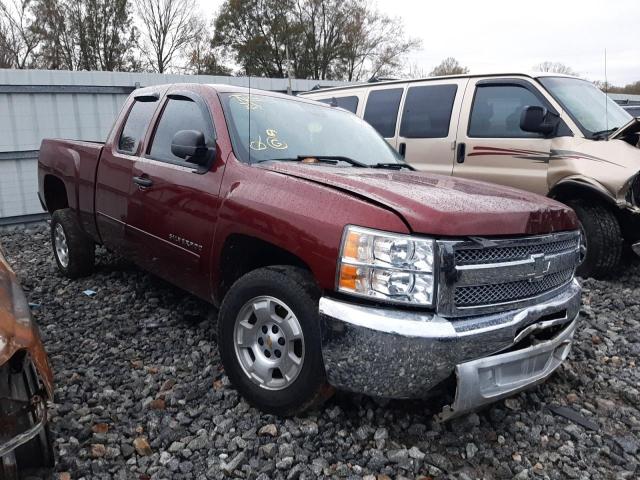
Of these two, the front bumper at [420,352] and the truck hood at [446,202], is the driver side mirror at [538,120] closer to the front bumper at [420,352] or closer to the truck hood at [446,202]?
the truck hood at [446,202]

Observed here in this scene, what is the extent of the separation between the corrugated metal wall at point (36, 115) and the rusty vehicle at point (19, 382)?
6.98 m

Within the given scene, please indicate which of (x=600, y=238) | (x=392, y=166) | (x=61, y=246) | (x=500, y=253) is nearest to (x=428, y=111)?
(x=600, y=238)

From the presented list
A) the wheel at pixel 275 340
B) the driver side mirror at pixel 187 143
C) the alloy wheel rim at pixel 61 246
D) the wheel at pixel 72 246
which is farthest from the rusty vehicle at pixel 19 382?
the alloy wheel rim at pixel 61 246

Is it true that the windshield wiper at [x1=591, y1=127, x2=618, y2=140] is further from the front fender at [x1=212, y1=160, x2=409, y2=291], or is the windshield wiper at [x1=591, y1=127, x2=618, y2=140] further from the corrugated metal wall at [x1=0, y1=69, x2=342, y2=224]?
the corrugated metal wall at [x1=0, y1=69, x2=342, y2=224]

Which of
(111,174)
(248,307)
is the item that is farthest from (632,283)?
(111,174)

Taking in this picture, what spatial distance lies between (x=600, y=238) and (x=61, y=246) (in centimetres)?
526

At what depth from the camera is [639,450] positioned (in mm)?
2748

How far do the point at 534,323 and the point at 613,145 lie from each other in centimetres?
318

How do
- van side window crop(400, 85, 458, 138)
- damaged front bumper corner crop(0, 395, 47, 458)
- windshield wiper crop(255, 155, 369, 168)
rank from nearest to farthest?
damaged front bumper corner crop(0, 395, 47, 458) → windshield wiper crop(255, 155, 369, 168) → van side window crop(400, 85, 458, 138)

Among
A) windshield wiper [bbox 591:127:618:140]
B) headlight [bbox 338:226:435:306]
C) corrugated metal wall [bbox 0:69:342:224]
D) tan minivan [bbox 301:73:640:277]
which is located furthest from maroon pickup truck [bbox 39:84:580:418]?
corrugated metal wall [bbox 0:69:342:224]

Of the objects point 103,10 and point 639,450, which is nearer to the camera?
point 639,450

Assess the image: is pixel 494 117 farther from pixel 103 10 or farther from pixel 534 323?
pixel 103 10

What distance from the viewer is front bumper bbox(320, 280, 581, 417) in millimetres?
2184

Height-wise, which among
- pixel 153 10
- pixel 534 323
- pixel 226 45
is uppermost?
pixel 153 10
